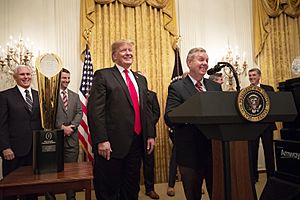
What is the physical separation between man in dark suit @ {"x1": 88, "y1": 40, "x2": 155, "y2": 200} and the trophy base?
9.6 inches

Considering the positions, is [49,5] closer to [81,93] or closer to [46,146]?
[81,93]

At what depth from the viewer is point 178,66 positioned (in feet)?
15.3

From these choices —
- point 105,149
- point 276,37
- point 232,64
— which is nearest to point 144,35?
point 232,64

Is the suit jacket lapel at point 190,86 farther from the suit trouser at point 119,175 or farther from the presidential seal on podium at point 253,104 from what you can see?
the presidential seal on podium at point 253,104

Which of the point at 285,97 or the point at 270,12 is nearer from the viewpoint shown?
the point at 285,97

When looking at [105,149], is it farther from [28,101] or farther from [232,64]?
[232,64]

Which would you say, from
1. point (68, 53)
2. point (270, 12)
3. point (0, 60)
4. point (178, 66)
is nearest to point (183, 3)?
point (178, 66)

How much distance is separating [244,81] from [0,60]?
155 inches

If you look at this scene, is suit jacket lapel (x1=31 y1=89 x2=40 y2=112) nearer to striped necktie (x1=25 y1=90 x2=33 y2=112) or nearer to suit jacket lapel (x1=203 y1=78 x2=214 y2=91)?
striped necktie (x1=25 y1=90 x2=33 y2=112)

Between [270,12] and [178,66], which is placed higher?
[270,12]

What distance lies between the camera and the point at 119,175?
2170 mm

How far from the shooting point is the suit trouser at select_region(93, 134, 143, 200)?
6.98 feet

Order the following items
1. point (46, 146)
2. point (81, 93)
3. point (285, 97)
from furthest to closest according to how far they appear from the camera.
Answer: point (81, 93), point (46, 146), point (285, 97)

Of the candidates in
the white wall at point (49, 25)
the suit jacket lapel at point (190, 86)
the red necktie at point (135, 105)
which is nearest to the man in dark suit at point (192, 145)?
the suit jacket lapel at point (190, 86)
